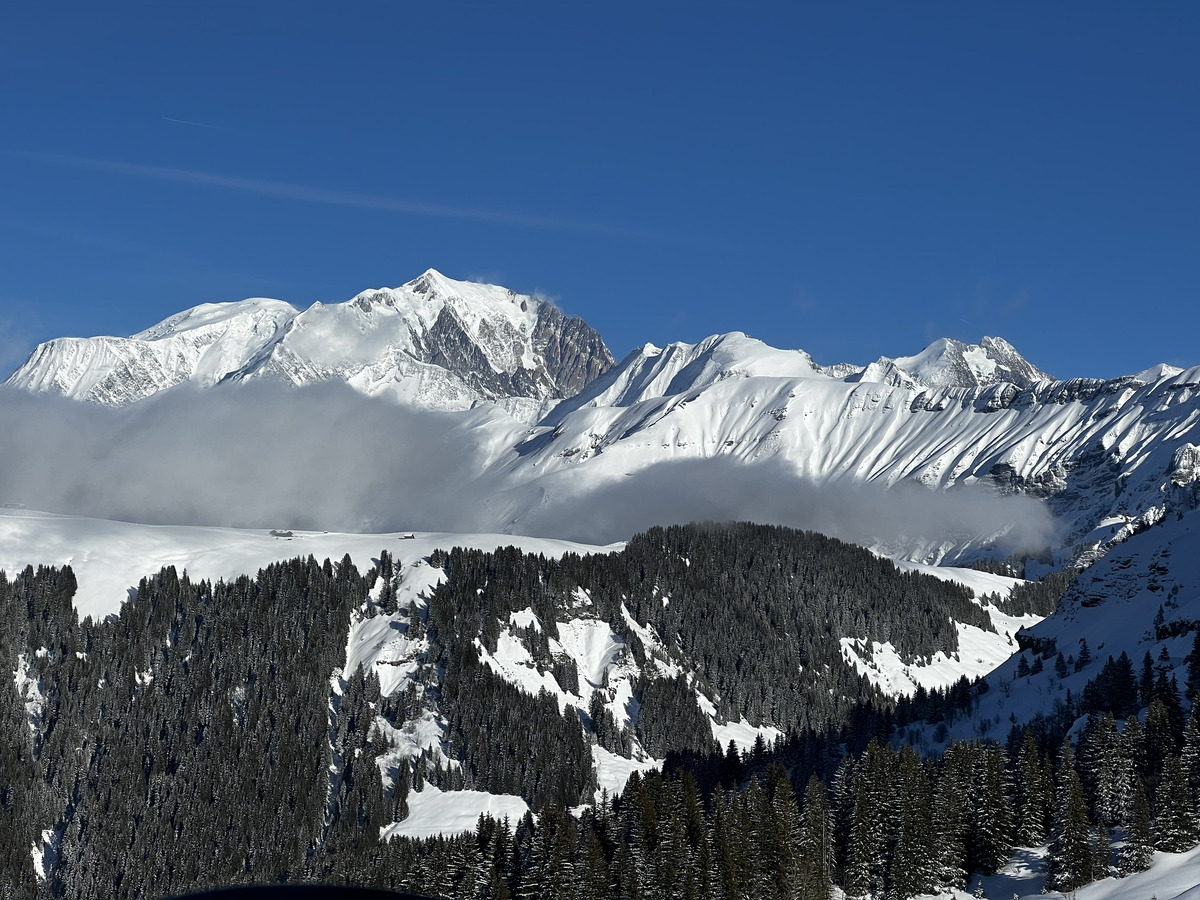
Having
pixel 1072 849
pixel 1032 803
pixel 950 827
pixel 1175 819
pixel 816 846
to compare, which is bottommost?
pixel 1072 849

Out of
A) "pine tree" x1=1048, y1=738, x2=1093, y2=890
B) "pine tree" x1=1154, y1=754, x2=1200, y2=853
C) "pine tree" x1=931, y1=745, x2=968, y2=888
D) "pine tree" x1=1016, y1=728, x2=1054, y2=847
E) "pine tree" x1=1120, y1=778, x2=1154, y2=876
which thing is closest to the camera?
"pine tree" x1=1120, y1=778, x2=1154, y2=876

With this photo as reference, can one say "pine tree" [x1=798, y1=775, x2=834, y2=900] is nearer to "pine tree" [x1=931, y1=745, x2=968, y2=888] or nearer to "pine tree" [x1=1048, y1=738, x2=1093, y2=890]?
"pine tree" [x1=931, y1=745, x2=968, y2=888]

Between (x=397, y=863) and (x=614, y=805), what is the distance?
99.1 ft

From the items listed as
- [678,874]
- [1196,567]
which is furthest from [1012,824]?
[1196,567]

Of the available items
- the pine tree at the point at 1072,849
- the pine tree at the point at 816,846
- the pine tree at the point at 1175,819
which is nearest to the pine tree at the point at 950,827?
the pine tree at the point at 1072,849

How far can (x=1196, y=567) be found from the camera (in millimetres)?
199375

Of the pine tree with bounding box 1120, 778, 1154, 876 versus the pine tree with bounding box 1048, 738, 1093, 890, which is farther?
the pine tree with bounding box 1048, 738, 1093, 890

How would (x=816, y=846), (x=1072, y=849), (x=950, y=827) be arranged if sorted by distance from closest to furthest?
1. (x=1072, y=849)
2. (x=950, y=827)
3. (x=816, y=846)

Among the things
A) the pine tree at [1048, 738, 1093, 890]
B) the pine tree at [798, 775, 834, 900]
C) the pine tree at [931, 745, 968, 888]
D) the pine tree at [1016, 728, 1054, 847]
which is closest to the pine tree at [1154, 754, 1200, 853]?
the pine tree at [1048, 738, 1093, 890]

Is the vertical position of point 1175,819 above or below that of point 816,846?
above

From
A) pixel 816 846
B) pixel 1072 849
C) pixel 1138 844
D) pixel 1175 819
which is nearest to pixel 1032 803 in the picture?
pixel 1072 849

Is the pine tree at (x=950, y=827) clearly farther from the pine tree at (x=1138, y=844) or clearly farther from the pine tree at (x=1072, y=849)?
the pine tree at (x=1138, y=844)

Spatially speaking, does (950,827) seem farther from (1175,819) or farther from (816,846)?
(1175,819)

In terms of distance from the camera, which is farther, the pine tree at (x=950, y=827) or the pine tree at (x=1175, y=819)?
the pine tree at (x=950, y=827)
